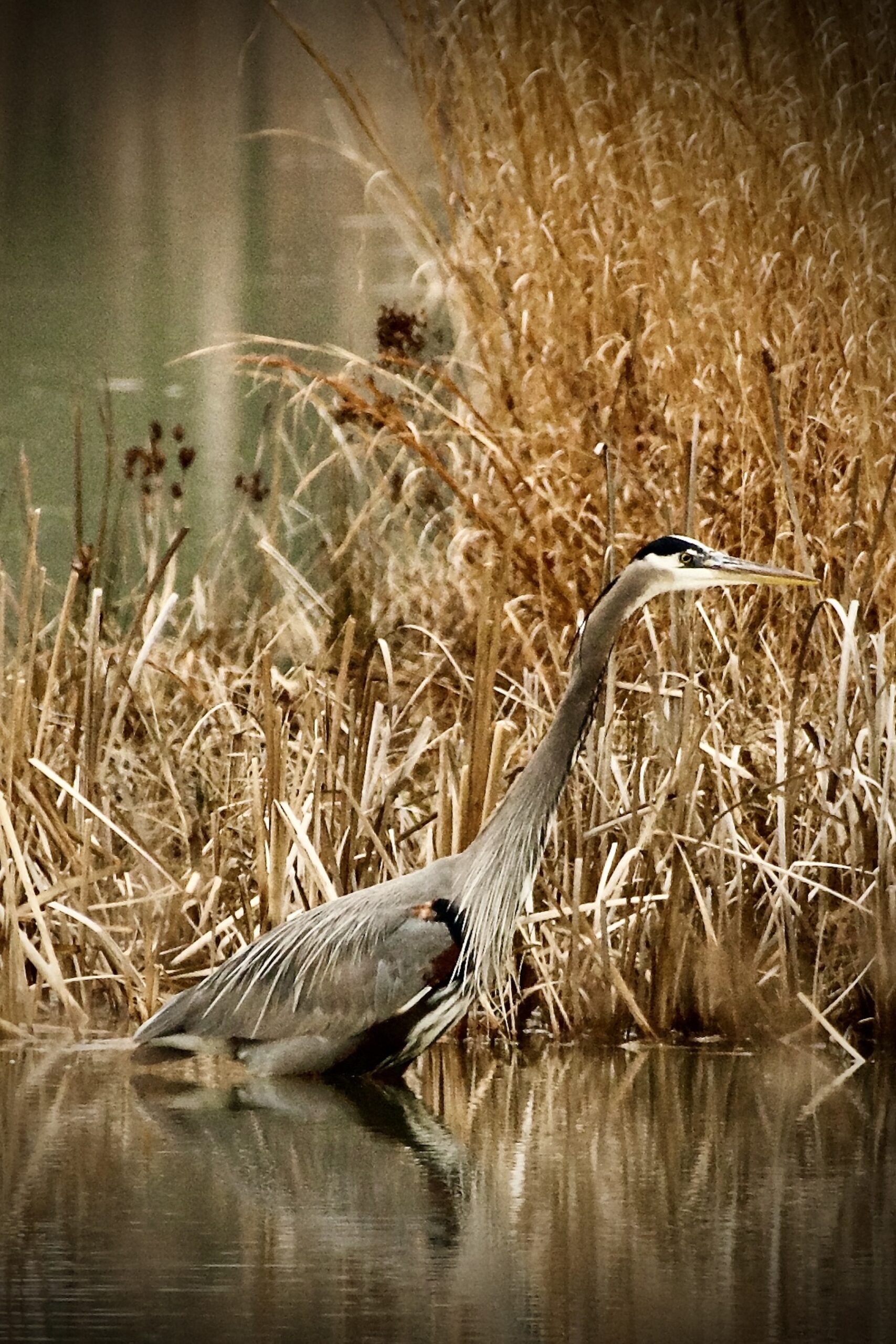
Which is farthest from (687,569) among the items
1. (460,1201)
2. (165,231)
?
(165,231)

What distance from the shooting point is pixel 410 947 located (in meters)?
3.45

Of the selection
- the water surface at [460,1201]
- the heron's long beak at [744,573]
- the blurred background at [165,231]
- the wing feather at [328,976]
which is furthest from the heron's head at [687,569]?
the blurred background at [165,231]

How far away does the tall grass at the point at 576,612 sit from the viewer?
3.83 m

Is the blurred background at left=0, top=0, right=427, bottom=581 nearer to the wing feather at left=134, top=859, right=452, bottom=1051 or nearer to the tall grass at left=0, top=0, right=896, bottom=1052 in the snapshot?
the tall grass at left=0, top=0, right=896, bottom=1052

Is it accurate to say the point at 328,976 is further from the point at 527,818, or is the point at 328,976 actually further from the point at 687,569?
the point at 687,569

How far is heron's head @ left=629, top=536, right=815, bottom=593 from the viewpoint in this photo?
3578 millimetres

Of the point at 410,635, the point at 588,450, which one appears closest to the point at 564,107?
the point at 588,450

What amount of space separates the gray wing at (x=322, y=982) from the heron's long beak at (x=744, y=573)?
63cm

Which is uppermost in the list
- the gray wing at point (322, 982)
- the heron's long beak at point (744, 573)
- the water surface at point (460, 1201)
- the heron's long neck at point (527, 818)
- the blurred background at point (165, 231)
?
the blurred background at point (165, 231)

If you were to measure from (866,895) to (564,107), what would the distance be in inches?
72.6

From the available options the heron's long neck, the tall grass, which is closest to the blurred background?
the tall grass

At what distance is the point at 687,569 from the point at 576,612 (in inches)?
35.5

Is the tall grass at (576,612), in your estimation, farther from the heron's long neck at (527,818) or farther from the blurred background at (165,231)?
the blurred background at (165,231)

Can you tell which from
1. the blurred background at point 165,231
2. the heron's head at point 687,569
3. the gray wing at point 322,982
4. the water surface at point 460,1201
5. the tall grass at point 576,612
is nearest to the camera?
the water surface at point 460,1201
